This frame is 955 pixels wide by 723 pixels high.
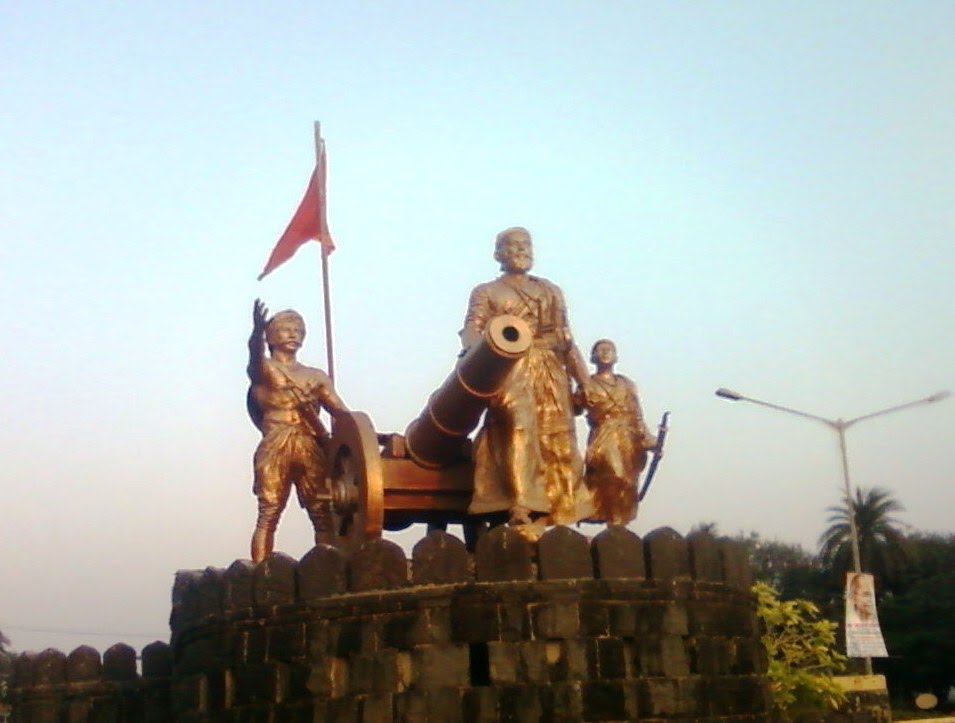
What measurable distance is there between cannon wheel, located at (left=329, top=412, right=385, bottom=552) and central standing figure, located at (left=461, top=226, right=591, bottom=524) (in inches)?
28.8

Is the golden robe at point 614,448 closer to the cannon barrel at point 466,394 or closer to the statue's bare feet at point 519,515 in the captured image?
the cannon barrel at point 466,394

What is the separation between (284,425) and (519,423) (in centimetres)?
228

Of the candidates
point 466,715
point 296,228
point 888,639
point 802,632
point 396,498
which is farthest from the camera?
point 888,639

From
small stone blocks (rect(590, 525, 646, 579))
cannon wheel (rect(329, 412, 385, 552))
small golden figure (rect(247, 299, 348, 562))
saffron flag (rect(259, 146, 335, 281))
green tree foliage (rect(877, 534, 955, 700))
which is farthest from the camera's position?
green tree foliage (rect(877, 534, 955, 700))

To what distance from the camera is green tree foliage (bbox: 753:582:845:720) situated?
946 cm

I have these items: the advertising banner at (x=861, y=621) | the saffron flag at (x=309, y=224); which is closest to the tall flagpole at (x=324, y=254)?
the saffron flag at (x=309, y=224)

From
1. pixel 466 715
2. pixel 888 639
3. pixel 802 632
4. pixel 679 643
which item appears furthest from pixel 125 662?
pixel 888 639

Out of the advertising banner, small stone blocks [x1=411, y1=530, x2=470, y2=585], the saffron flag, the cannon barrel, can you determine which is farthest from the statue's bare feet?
the advertising banner

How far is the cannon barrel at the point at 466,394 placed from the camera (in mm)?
8086

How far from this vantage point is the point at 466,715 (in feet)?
22.9

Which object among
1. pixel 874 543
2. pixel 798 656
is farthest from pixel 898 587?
pixel 798 656

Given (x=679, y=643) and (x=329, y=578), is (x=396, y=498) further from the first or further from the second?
(x=679, y=643)

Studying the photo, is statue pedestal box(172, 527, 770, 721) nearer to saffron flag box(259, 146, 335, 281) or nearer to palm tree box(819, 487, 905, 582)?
saffron flag box(259, 146, 335, 281)

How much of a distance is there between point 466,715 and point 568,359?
3.72 metres
